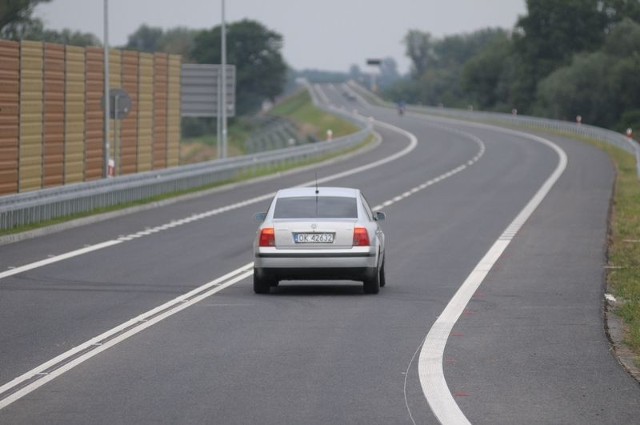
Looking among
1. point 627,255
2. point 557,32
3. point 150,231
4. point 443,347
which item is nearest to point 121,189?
point 150,231

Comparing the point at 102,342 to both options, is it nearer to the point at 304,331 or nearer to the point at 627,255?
the point at 304,331

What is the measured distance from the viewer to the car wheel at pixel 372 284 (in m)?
19.9

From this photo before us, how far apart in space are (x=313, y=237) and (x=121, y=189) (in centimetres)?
1958

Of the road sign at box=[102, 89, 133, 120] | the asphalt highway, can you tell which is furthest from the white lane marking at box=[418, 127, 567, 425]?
the road sign at box=[102, 89, 133, 120]

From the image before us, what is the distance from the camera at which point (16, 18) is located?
9619 cm

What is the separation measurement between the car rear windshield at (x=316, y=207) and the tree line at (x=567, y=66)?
3689 inches

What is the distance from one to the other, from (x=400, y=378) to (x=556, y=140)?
245 feet

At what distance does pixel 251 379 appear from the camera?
12.3m

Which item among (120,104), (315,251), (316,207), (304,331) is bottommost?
(304,331)

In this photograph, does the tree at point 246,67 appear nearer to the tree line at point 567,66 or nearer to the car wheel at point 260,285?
the tree line at point 567,66

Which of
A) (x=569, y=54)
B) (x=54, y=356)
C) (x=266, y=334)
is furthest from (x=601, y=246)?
(x=569, y=54)

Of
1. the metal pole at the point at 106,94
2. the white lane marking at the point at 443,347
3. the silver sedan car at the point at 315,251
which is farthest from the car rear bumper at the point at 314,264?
the metal pole at the point at 106,94

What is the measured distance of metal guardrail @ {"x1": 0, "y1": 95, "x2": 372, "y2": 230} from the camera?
31.6 meters

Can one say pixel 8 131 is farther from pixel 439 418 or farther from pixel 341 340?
pixel 439 418
